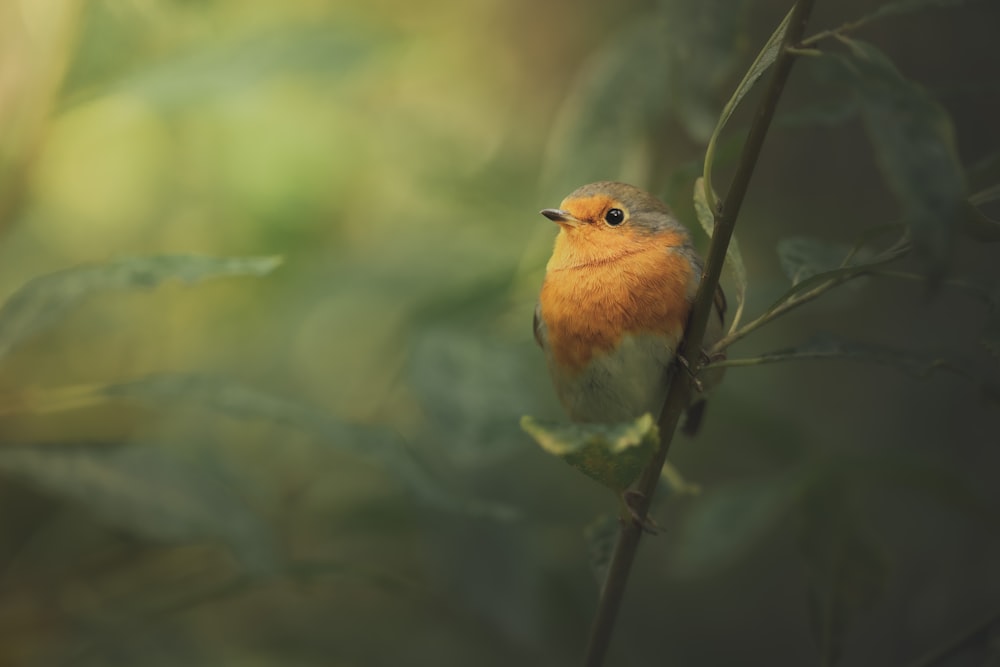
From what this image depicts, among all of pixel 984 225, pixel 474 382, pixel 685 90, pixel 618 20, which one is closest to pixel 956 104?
pixel 618 20

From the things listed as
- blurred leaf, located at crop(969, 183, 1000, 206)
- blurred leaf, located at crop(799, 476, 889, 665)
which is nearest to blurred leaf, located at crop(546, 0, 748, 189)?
blurred leaf, located at crop(969, 183, 1000, 206)

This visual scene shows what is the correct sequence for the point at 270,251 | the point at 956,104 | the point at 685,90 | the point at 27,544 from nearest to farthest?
the point at 685,90, the point at 27,544, the point at 270,251, the point at 956,104

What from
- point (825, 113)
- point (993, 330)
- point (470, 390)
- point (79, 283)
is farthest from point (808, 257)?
point (79, 283)

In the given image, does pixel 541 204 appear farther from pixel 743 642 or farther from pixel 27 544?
pixel 743 642

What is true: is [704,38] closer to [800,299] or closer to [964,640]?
[800,299]

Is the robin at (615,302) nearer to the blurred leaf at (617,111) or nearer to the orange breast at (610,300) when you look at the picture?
the orange breast at (610,300)

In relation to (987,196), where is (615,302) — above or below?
below
